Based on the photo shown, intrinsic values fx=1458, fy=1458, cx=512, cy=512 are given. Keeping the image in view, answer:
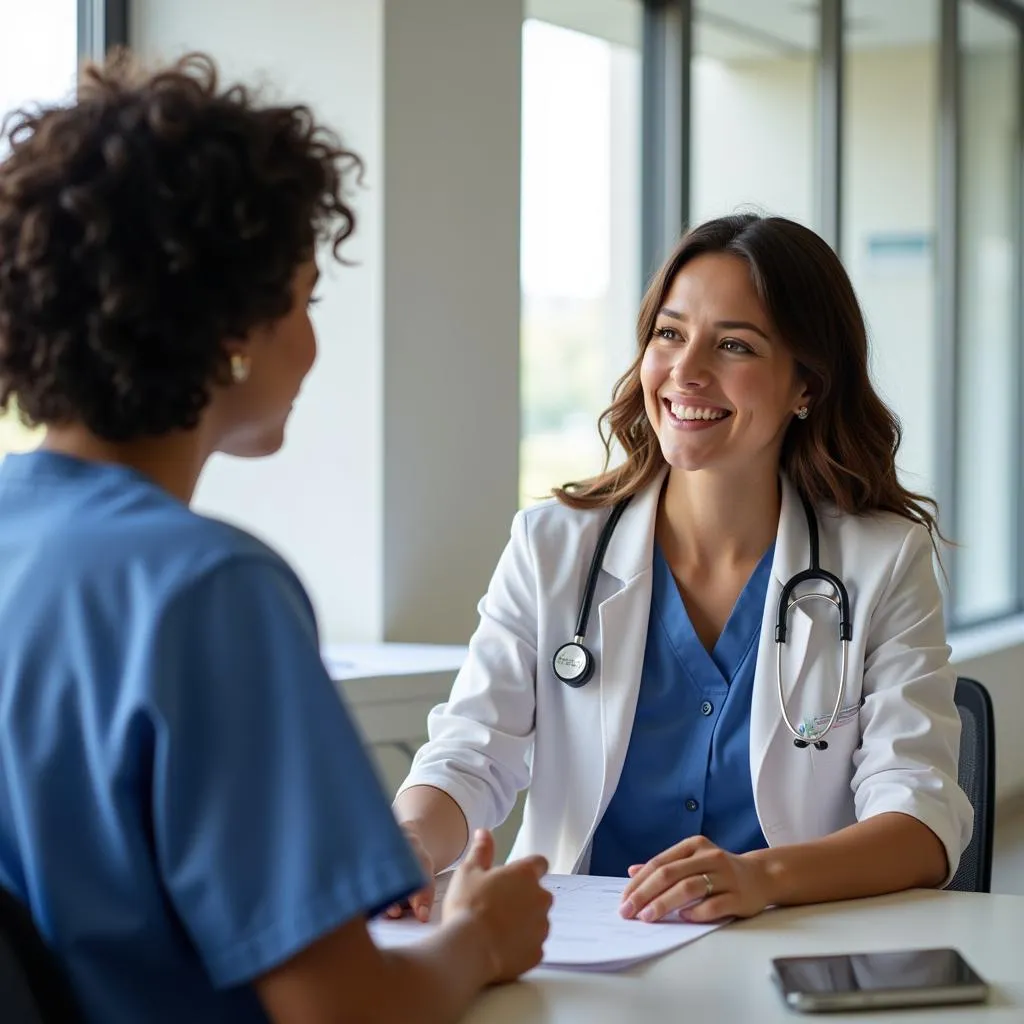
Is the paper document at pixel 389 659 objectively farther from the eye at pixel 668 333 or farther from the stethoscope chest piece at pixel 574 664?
the eye at pixel 668 333

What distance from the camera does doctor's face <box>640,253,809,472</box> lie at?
200 cm

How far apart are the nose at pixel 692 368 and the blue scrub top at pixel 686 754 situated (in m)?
0.32

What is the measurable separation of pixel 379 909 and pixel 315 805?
0.27 ft

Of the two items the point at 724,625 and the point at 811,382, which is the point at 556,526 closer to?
the point at 724,625

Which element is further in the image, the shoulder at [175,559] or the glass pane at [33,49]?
the glass pane at [33,49]

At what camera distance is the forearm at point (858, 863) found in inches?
59.9

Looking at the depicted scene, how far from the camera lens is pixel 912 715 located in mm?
1791

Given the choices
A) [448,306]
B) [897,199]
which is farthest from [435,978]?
[897,199]

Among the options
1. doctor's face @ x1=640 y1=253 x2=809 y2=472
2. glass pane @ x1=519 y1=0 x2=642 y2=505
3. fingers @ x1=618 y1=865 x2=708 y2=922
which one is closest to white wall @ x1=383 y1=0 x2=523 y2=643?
glass pane @ x1=519 y1=0 x2=642 y2=505

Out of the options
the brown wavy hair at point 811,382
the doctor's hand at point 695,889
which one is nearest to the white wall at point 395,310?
the brown wavy hair at point 811,382

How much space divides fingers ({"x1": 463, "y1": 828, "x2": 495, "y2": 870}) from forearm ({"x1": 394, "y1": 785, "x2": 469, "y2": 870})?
1.41 feet

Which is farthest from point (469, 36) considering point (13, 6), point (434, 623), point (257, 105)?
point (257, 105)

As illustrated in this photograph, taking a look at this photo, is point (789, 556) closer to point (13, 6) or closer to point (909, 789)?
point (909, 789)

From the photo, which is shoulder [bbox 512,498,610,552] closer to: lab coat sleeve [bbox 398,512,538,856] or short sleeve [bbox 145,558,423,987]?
lab coat sleeve [bbox 398,512,538,856]
